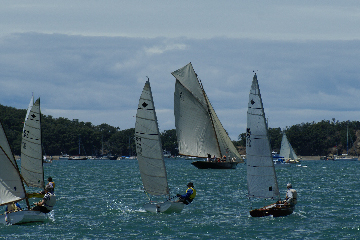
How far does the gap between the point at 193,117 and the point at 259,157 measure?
57.1 m

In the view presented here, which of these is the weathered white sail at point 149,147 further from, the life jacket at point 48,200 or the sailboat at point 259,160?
the life jacket at point 48,200

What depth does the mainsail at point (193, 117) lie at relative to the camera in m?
95.2

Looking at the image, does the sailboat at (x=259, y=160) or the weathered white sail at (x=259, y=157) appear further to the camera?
the weathered white sail at (x=259, y=157)

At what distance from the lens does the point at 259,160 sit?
128ft

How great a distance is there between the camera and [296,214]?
40812 millimetres

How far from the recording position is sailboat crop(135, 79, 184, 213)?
39.5m

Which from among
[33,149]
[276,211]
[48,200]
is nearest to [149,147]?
[48,200]

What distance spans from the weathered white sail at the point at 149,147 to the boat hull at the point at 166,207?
845 millimetres

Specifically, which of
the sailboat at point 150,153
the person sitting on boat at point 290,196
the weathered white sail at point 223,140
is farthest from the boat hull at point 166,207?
the weathered white sail at point 223,140

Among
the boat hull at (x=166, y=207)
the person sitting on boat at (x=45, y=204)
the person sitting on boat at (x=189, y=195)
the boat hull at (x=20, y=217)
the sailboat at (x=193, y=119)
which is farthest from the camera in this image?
the sailboat at (x=193, y=119)

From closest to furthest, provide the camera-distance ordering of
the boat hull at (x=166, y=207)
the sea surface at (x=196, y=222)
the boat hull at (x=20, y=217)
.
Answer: the sea surface at (x=196, y=222)
the boat hull at (x=20, y=217)
the boat hull at (x=166, y=207)

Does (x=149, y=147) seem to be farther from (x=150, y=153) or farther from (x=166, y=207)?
(x=166, y=207)

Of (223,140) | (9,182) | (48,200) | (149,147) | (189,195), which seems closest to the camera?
(9,182)

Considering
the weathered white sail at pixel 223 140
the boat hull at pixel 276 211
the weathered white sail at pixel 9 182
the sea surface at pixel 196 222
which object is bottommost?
the sea surface at pixel 196 222
